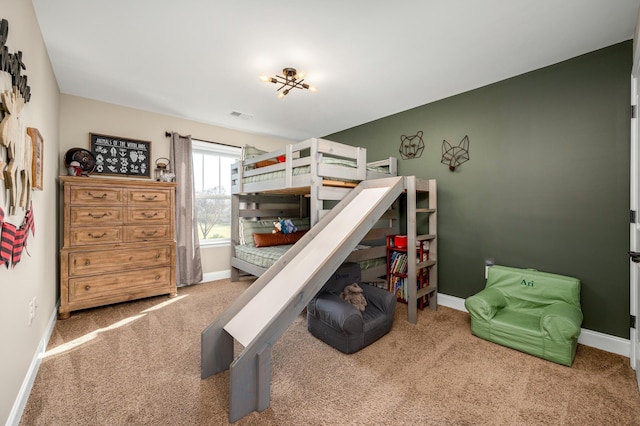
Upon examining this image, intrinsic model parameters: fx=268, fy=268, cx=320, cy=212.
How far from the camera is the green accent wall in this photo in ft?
7.49

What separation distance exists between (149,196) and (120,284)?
3.64 ft

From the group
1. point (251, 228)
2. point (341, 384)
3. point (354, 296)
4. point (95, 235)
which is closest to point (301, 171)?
point (354, 296)

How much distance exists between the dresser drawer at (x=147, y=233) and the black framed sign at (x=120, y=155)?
845 mm

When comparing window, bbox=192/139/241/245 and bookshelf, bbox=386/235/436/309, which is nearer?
bookshelf, bbox=386/235/436/309

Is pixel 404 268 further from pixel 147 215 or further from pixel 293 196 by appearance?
pixel 147 215

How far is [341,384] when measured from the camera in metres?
1.84

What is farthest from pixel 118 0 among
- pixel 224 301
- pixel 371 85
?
pixel 224 301

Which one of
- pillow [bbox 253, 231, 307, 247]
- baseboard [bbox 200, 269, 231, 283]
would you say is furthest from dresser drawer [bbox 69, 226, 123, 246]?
pillow [bbox 253, 231, 307, 247]

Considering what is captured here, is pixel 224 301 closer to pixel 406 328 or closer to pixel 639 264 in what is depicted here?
pixel 406 328

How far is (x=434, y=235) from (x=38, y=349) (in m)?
3.79

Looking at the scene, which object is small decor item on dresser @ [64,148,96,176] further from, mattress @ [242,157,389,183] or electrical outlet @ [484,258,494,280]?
electrical outlet @ [484,258,494,280]

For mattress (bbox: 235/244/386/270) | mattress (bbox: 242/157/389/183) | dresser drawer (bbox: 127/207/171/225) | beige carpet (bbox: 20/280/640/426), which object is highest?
mattress (bbox: 242/157/389/183)

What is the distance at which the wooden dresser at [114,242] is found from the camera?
2926 millimetres

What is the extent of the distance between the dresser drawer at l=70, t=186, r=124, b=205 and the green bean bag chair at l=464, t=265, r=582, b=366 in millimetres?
4017
